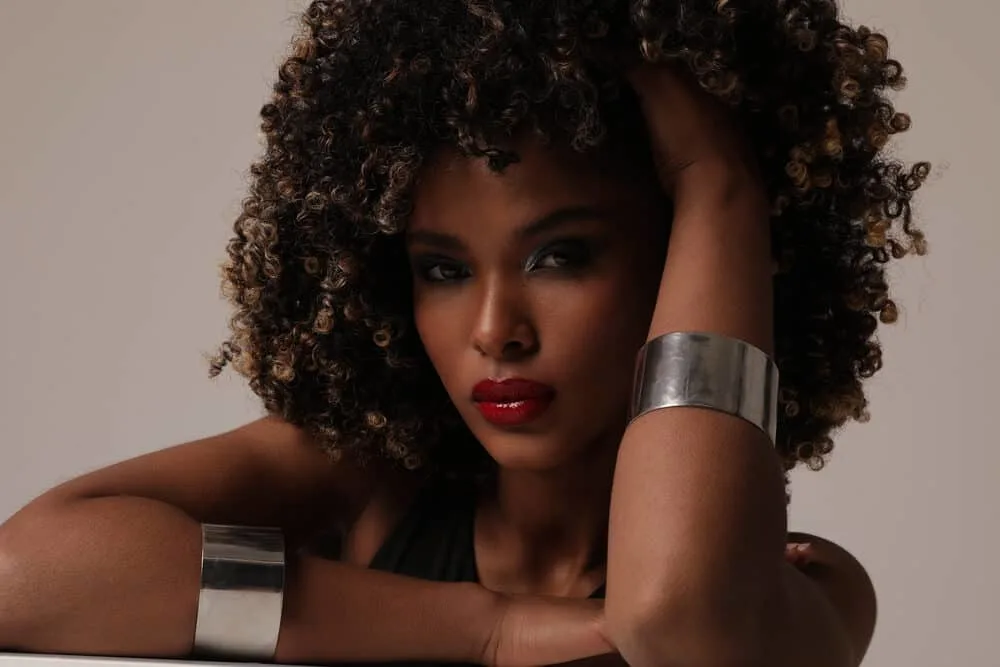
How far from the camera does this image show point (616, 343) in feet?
5.08

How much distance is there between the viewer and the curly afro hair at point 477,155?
4.89ft

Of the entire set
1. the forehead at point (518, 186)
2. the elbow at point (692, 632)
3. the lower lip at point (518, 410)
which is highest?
the forehead at point (518, 186)

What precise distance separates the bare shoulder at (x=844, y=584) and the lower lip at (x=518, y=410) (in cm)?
38

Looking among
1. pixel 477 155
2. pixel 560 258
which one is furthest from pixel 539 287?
pixel 477 155

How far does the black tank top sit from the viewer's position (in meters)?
1.76

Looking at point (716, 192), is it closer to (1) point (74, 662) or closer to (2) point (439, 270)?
(2) point (439, 270)

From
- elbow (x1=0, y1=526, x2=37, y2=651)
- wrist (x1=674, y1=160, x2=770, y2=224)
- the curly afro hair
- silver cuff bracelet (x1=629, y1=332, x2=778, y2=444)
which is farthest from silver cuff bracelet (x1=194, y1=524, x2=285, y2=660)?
wrist (x1=674, y1=160, x2=770, y2=224)

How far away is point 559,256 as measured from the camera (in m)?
1.54

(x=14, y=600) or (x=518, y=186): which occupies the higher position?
(x=518, y=186)

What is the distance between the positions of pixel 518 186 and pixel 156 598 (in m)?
0.50

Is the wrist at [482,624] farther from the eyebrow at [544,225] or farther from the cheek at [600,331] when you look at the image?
the eyebrow at [544,225]

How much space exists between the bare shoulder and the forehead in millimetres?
486

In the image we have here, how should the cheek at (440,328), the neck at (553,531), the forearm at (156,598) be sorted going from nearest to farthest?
1. the forearm at (156,598)
2. the cheek at (440,328)
3. the neck at (553,531)

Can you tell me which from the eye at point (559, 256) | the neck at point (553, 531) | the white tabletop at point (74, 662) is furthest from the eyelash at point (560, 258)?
the white tabletop at point (74, 662)
